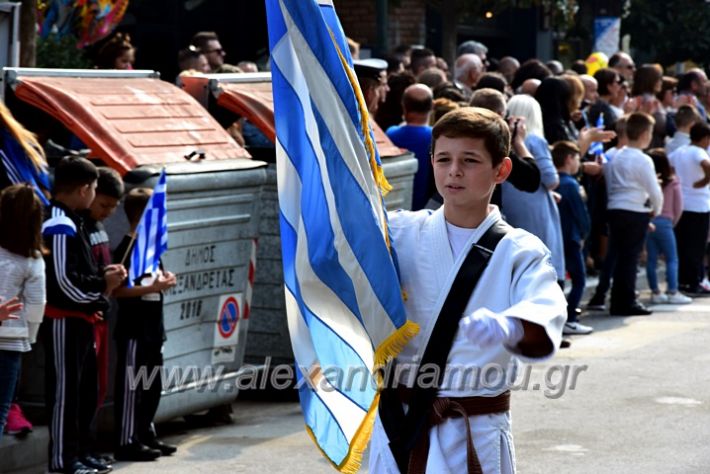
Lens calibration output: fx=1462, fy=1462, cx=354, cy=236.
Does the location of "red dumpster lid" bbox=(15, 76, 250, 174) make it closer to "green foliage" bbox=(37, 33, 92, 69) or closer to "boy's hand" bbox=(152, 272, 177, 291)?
"boy's hand" bbox=(152, 272, 177, 291)

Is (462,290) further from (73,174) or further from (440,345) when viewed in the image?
(73,174)

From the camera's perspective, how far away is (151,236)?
23.8 feet

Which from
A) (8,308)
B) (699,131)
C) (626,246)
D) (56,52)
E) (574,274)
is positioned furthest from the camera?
(56,52)

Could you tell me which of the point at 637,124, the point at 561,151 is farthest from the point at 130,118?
the point at 637,124

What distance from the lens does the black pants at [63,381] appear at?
7008 millimetres

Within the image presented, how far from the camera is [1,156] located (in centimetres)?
720

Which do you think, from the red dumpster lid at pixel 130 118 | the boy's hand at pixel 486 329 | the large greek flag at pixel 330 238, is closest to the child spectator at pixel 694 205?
the red dumpster lid at pixel 130 118

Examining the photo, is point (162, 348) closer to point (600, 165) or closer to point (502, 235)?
point (502, 235)

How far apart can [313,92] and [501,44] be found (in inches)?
846

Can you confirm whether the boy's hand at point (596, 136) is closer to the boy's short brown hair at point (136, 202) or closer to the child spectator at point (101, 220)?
the boy's short brown hair at point (136, 202)

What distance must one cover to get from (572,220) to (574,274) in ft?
1.46

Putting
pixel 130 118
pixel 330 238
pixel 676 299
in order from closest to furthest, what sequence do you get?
1. pixel 330 238
2. pixel 130 118
3. pixel 676 299

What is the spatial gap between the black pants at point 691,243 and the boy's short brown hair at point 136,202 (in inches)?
313

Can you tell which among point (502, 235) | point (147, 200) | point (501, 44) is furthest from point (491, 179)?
point (501, 44)
